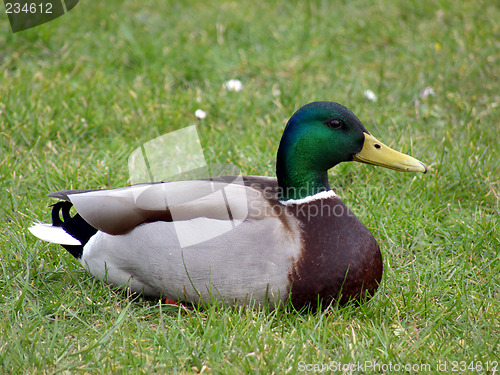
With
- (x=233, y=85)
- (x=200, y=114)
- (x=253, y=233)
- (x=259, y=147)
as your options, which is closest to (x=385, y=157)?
(x=253, y=233)

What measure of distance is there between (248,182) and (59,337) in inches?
43.0

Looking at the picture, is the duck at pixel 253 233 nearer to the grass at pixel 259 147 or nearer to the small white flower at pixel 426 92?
the grass at pixel 259 147

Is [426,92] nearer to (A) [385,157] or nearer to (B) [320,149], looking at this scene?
(A) [385,157]

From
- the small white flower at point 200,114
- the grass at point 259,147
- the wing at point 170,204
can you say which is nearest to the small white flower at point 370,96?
the grass at point 259,147

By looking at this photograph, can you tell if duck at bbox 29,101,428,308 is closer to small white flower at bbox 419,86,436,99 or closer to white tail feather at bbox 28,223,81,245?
white tail feather at bbox 28,223,81,245

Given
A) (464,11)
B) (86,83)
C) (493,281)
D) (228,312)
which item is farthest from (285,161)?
(464,11)

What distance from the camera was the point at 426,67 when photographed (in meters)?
5.33

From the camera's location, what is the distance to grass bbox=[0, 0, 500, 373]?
8.35 ft

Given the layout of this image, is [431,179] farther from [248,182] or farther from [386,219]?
[248,182]

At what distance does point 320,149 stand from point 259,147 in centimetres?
139

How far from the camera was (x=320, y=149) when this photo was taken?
2857mm

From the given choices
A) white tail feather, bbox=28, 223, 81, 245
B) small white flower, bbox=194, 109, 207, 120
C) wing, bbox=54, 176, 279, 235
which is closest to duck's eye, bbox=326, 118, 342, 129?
wing, bbox=54, 176, 279, 235

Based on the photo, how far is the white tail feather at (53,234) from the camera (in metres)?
2.98

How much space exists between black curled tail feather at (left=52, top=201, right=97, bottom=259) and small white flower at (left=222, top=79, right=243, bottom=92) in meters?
2.24
